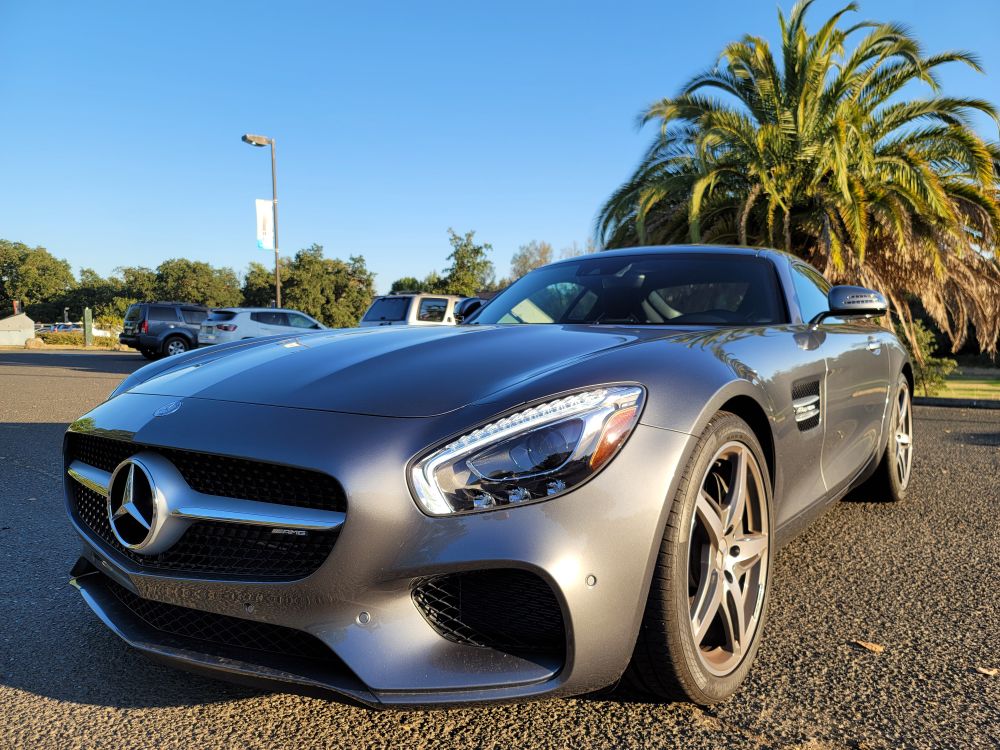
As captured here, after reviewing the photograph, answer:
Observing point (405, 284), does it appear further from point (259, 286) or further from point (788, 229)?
point (788, 229)

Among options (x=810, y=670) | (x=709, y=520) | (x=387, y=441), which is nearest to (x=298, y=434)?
(x=387, y=441)

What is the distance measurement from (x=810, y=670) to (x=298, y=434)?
5.37 ft

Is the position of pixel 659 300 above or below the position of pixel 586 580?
above

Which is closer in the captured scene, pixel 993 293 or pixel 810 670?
pixel 810 670

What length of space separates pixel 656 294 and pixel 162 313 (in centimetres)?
2092

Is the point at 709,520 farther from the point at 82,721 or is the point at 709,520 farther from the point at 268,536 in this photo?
the point at 82,721

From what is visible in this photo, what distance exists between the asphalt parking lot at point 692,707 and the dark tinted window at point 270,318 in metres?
16.4

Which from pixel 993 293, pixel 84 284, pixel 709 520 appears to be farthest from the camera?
pixel 84 284

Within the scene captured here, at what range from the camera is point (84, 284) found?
88.9 meters

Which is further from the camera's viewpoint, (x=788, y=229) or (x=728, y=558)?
(x=788, y=229)

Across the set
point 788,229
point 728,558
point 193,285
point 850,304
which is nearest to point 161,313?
point 788,229

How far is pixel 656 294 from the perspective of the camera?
3.32m

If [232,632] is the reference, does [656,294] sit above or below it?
above

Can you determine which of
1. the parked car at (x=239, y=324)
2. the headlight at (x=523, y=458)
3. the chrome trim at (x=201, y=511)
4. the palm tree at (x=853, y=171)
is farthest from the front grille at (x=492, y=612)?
the parked car at (x=239, y=324)
